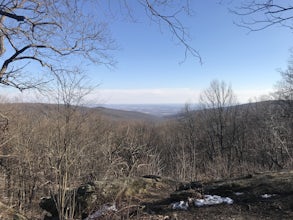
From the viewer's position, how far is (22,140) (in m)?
11.6

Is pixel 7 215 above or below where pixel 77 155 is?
below

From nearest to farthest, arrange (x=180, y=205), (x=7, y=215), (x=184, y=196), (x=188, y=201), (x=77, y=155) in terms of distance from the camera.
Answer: (x=77, y=155), (x=7, y=215), (x=180, y=205), (x=188, y=201), (x=184, y=196)

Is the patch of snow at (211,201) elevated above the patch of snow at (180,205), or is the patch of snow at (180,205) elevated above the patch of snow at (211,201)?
the patch of snow at (211,201)

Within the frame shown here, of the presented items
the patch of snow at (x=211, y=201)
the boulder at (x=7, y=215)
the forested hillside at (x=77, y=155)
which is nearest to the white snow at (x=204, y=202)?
the patch of snow at (x=211, y=201)

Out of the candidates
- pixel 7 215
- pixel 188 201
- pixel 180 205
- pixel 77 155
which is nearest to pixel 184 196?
pixel 188 201

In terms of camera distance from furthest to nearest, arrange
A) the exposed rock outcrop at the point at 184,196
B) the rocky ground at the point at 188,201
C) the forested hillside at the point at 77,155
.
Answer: the forested hillside at the point at 77,155
the exposed rock outcrop at the point at 184,196
the rocky ground at the point at 188,201

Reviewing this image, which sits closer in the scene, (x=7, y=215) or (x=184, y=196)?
(x=7, y=215)

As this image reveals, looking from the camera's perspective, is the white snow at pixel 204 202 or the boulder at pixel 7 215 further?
the white snow at pixel 204 202

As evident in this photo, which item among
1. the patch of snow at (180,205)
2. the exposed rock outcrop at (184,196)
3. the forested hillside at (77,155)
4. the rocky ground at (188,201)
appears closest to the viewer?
the rocky ground at (188,201)

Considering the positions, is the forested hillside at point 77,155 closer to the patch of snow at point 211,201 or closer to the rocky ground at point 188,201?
the rocky ground at point 188,201

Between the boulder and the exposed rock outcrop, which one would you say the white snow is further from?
the boulder

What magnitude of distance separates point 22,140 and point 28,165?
2015mm

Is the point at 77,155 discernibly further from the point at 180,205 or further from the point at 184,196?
the point at 184,196

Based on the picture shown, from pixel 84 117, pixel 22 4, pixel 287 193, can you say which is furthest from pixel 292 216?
pixel 84 117
